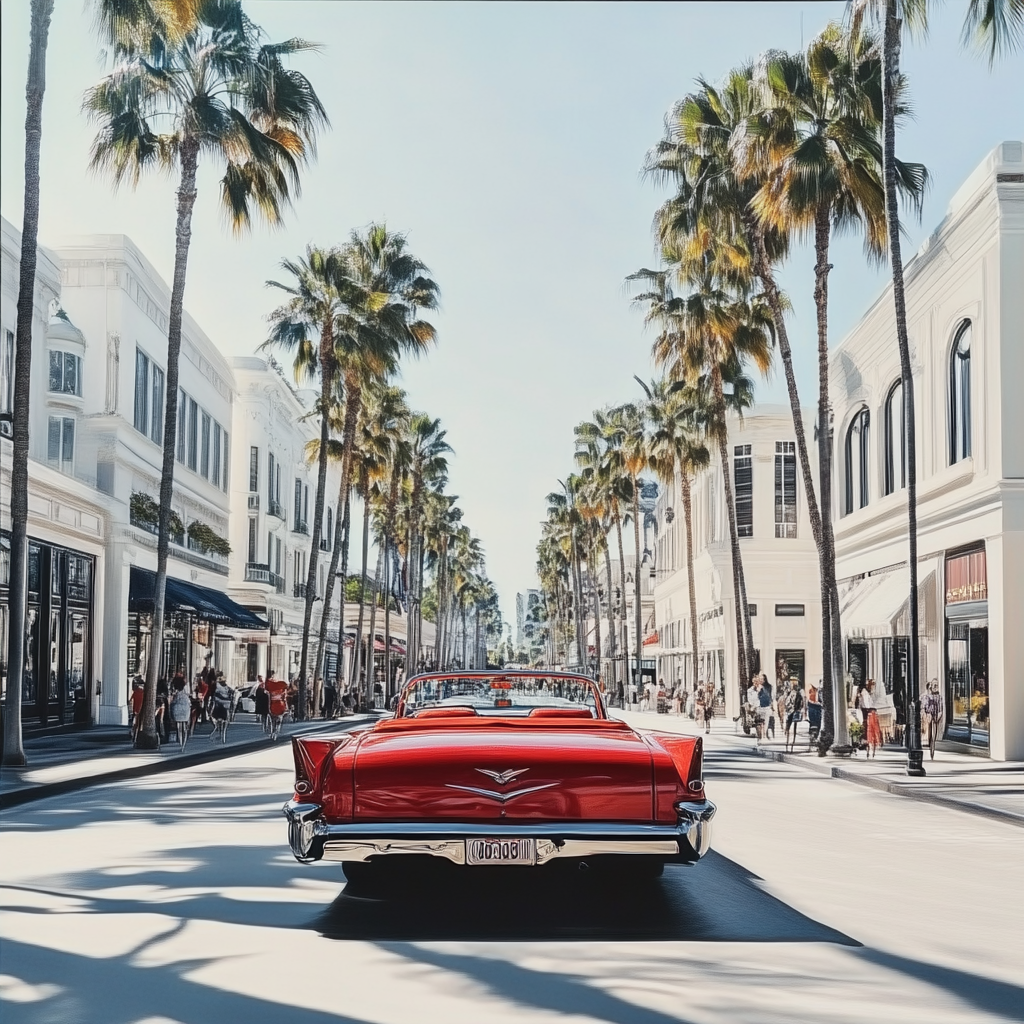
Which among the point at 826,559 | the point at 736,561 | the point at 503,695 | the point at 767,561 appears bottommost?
the point at 503,695

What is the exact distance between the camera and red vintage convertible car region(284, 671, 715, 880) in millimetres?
7586

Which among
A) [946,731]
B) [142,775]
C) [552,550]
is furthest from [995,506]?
[552,550]

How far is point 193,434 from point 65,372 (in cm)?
1282

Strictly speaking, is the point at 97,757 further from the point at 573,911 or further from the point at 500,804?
the point at 500,804

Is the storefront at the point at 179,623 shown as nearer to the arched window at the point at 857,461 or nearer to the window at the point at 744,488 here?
the arched window at the point at 857,461

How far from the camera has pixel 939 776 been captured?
22.0 metres

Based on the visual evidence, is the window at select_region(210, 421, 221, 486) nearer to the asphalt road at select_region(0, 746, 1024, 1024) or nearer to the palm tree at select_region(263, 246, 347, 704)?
the palm tree at select_region(263, 246, 347, 704)

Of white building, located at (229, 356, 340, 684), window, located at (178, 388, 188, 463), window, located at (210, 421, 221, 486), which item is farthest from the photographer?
white building, located at (229, 356, 340, 684)

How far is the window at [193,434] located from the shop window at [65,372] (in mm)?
11390

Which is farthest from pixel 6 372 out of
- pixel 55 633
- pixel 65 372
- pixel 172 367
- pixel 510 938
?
pixel 510 938

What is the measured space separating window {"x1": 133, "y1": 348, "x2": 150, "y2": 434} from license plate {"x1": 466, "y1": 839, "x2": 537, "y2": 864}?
34.5m

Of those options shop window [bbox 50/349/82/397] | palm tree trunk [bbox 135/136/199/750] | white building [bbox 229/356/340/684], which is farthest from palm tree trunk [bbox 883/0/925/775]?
white building [bbox 229/356/340/684]

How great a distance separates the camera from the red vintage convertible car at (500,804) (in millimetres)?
7586

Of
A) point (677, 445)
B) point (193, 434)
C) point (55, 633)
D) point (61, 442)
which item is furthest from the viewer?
point (677, 445)
